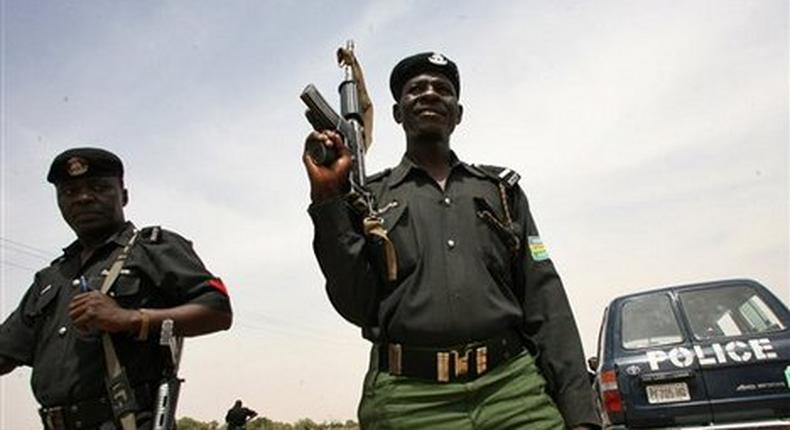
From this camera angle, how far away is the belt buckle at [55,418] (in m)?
2.80

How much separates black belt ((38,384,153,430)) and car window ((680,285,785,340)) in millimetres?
4870

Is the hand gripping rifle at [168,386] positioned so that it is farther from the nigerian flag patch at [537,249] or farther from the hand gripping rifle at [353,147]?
the nigerian flag patch at [537,249]

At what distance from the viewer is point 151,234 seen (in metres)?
3.24

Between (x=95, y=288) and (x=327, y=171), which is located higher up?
(x=327, y=171)

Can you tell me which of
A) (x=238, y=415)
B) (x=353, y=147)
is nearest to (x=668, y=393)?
(x=353, y=147)

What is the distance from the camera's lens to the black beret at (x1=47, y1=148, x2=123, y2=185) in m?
3.25

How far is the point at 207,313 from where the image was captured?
3.03 metres

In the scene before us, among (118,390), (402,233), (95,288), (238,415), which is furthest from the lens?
(238,415)

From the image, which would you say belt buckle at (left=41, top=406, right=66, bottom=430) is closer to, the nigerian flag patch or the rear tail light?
the nigerian flag patch

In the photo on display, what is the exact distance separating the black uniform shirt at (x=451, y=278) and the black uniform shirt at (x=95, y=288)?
1.00 meters

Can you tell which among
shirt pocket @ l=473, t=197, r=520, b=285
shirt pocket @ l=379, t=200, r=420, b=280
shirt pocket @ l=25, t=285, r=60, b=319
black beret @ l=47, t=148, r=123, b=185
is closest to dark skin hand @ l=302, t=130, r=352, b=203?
shirt pocket @ l=379, t=200, r=420, b=280

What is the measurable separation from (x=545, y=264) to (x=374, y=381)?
80cm

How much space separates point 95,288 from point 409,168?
1510 mm

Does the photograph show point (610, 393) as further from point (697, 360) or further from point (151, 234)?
point (151, 234)
